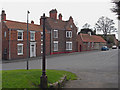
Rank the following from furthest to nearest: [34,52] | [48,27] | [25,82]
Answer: [48,27]
[34,52]
[25,82]

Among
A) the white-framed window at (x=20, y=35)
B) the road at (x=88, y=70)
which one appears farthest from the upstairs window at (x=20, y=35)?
the road at (x=88, y=70)

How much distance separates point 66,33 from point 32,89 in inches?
1433

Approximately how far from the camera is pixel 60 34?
40781 millimetres

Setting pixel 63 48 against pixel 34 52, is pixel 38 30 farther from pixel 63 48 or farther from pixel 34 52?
pixel 63 48

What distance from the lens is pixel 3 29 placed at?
28.5m

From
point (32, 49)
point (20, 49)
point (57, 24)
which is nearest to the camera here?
point (20, 49)

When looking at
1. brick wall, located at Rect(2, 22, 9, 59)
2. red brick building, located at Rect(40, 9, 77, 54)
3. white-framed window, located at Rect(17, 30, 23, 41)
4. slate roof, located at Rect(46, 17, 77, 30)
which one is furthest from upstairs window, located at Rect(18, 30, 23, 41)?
slate roof, located at Rect(46, 17, 77, 30)

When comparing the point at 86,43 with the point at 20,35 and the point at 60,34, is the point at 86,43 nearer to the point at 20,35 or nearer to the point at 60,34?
the point at 60,34

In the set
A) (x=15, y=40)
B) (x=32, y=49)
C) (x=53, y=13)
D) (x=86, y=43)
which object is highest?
(x=53, y=13)

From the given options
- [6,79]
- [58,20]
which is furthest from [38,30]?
[6,79]

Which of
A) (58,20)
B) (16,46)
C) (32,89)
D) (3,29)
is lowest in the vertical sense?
(32,89)

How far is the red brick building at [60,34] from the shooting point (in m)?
38.4

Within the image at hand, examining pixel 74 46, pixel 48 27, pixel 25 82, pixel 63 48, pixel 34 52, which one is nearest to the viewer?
pixel 25 82

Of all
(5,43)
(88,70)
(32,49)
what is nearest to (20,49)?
(5,43)
